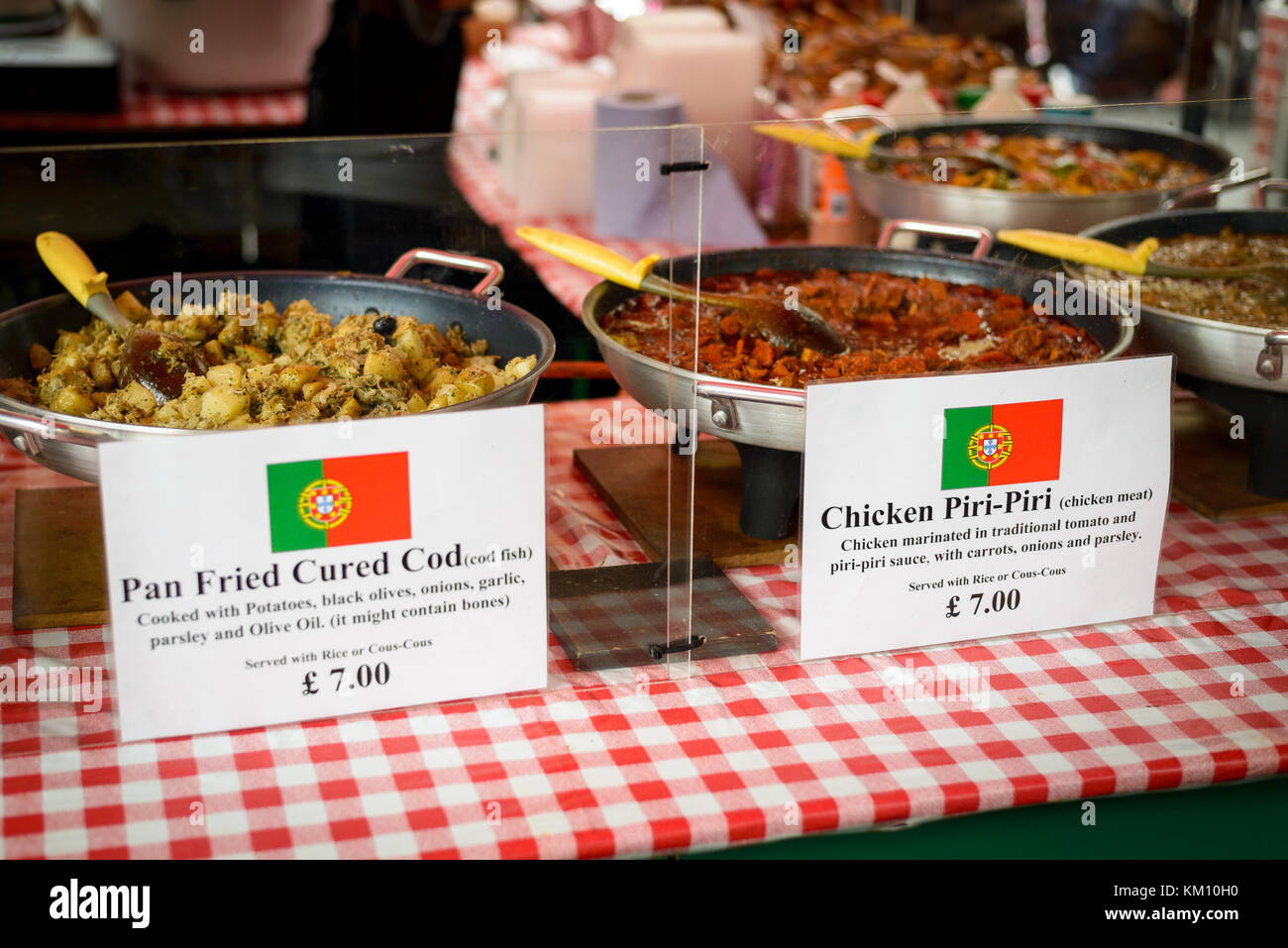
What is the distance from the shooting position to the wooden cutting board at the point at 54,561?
109 centimetres

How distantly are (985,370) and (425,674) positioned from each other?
1.68ft

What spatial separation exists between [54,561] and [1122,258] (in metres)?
1.01

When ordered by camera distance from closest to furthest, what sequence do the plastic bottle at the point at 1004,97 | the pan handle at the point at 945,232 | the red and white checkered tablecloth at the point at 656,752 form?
the red and white checkered tablecloth at the point at 656,752, the pan handle at the point at 945,232, the plastic bottle at the point at 1004,97

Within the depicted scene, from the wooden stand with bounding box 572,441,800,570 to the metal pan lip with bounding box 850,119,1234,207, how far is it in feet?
1.70

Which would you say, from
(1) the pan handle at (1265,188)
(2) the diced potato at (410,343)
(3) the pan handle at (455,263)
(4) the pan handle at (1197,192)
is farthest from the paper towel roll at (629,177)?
(1) the pan handle at (1265,188)

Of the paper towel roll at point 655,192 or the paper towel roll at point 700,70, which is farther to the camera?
the paper towel roll at point 700,70

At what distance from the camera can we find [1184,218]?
151 centimetres

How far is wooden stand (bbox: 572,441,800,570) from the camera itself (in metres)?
1.15

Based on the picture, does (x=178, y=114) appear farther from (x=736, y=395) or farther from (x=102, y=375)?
(x=736, y=395)

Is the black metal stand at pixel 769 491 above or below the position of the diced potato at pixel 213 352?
below

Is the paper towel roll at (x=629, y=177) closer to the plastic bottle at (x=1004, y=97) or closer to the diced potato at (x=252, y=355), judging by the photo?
the diced potato at (x=252, y=355)

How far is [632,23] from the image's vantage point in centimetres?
289

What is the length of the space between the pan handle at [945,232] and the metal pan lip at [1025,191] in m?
0.10
